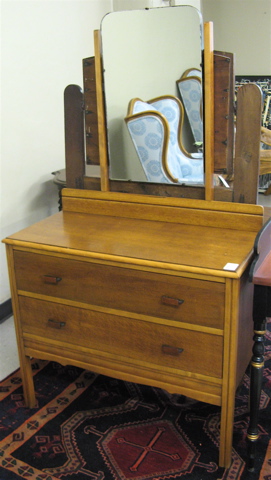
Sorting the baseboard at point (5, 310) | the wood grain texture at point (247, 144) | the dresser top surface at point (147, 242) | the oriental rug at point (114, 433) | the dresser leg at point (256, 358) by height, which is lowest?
the oriental rug at point (114, 433)

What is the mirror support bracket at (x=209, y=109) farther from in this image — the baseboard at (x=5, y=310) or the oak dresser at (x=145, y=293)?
the baseboard at (x=5, y=310)

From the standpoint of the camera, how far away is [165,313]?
5.65ft

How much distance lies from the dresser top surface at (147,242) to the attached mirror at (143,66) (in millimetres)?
242

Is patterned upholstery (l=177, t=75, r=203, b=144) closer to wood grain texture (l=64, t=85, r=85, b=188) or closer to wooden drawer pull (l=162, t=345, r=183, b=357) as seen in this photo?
wood grain texture (l=64, t=85, r=85, b=188)

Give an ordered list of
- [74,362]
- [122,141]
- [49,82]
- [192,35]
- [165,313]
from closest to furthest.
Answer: [165,313]
[192,35]
[74,362]
[122,141]
[49,82]

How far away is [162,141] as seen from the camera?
6.91 ft

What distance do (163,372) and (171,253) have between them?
44cm

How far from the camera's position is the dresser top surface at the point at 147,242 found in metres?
1.66

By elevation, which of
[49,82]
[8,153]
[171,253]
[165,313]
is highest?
[49,82]

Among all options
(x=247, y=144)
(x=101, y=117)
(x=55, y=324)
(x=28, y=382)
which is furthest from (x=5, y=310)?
(x=247, y=144)

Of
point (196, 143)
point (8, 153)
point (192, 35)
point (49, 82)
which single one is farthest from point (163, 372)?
point (49, 82)

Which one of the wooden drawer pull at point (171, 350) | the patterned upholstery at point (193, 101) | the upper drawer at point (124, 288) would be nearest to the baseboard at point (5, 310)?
the upper drawer at point (124, 288)

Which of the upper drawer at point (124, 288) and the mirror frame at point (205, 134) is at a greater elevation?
the mirror frame at point (205, 134)

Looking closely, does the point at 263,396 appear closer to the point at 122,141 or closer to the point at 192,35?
the point at 122,141
